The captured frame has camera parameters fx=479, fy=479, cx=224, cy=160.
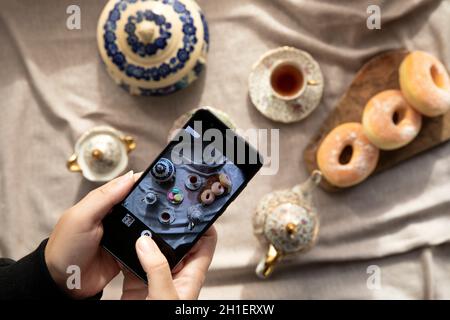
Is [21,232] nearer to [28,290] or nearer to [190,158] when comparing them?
[28,290]

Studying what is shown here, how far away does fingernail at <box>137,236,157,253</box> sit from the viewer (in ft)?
2.09

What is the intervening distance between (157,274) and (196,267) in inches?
4.3

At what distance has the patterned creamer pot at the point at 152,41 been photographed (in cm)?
77

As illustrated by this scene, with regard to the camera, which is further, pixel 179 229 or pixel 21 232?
pixel 21 232

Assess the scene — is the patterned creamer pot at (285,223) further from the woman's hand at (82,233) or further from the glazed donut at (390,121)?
the woman's hand at (82,233)

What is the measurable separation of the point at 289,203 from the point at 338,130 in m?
0.16

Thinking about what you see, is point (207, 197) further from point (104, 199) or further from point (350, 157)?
point (350, 157)

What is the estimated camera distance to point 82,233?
2.17 ft

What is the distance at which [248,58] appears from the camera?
0.91 metres

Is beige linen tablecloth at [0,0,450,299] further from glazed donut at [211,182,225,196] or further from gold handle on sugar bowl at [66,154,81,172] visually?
glazed donut at [211,182,225,196]

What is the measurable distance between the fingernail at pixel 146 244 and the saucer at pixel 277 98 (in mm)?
353

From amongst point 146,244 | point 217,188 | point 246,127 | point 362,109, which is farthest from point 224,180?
point 362,109

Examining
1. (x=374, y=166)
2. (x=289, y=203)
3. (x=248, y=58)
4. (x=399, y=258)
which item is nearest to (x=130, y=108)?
(x=248, y=58)

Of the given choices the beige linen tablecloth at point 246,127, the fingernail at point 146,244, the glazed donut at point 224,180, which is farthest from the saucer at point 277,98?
the fingernail at point 146,244
